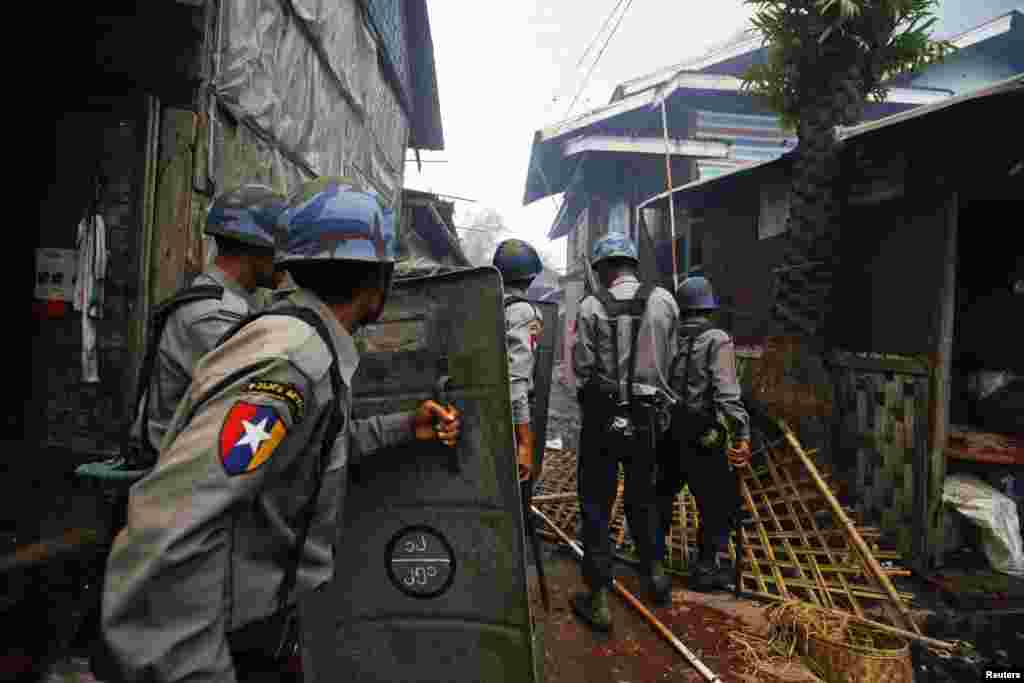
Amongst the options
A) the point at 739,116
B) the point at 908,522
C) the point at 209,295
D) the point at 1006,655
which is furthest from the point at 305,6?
the point at 739,116

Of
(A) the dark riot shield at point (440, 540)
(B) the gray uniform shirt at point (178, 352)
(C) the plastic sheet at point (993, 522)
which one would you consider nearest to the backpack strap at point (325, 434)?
(A) the dark riot shield at point (440, 540)

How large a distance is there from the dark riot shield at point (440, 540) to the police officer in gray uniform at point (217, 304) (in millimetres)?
585

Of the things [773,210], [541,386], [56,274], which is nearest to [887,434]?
[773,210]

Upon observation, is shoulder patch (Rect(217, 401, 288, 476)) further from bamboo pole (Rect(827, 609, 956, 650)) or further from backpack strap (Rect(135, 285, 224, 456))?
bamboo pole (Rect(827, 609, 956, 650))

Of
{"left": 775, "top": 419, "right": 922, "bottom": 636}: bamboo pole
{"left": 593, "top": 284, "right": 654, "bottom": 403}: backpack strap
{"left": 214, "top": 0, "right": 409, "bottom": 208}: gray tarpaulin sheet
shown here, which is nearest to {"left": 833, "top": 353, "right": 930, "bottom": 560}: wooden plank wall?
{"left": 775, "top": 419, "right": 922, "bottom": 636}: bamboo pole

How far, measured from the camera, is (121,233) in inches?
148

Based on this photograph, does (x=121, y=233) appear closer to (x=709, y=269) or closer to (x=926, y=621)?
(x=926, y=621)

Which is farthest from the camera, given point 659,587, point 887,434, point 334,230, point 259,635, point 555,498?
point 555,498

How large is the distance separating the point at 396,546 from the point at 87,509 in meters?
2.73

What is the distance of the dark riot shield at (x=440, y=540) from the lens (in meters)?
1.92

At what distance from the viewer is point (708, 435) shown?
4.29m

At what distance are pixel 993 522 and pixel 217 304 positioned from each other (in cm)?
576

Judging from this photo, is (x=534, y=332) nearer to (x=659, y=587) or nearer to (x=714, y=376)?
(x=714, y=376)

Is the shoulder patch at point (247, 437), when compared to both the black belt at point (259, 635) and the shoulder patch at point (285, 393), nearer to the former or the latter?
the shoulder patch at point (285, 393)
